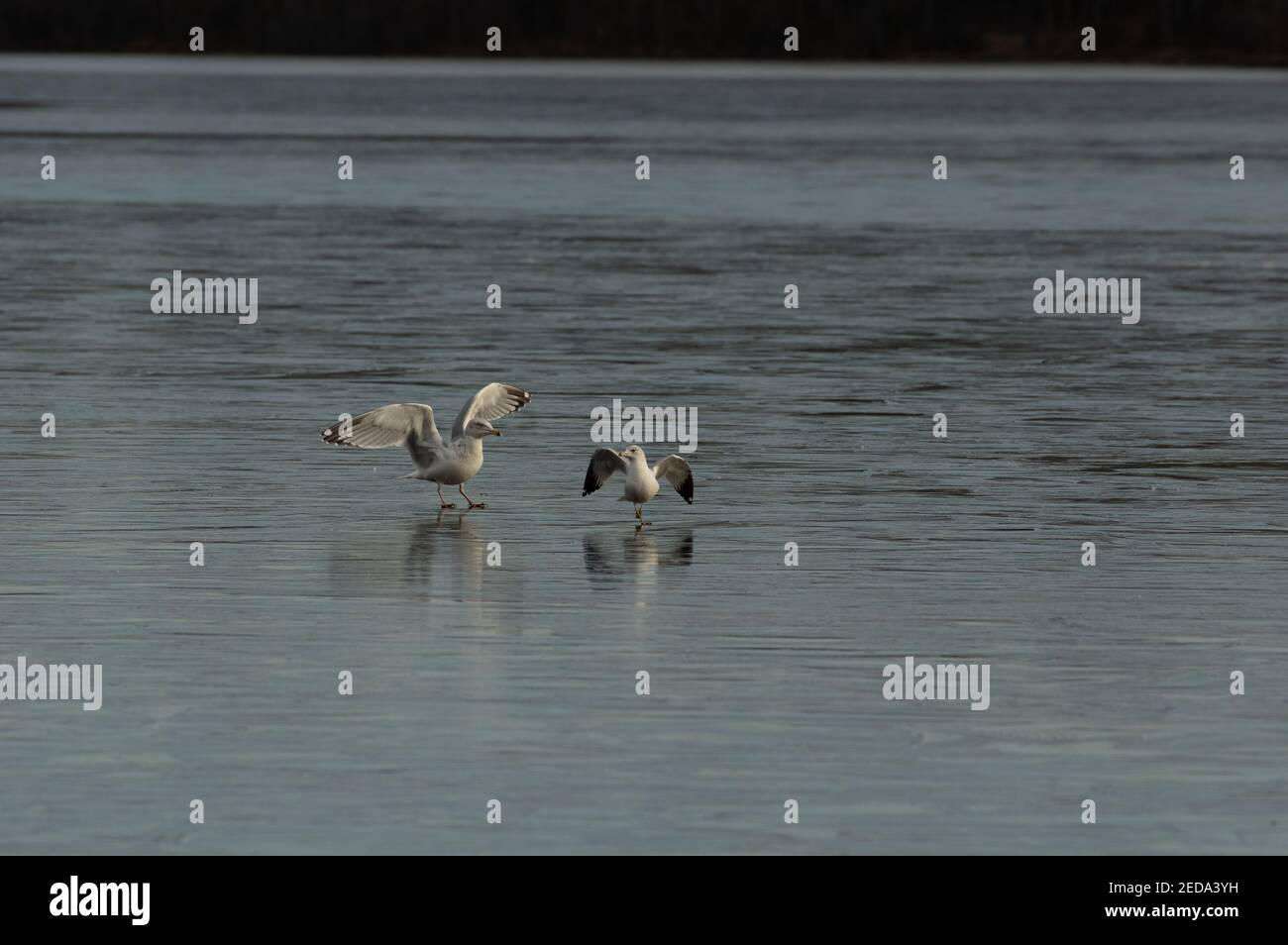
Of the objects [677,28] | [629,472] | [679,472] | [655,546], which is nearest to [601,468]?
[629,472]

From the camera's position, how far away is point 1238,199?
169 feet

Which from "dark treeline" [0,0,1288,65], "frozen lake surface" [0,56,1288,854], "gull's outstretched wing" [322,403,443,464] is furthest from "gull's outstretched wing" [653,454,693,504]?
"dark treeline" [0,0,1288,65]

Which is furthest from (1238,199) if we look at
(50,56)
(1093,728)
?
(50,56)

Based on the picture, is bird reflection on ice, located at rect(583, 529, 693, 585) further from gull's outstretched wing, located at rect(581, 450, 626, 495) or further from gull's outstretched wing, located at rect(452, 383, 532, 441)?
gull's outstretched wing, located at rect(452, 383, 532, 441)

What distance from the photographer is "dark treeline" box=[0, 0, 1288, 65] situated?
164 metres

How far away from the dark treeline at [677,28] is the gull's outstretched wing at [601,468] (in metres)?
149

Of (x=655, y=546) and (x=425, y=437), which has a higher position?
(x=425, y=437)

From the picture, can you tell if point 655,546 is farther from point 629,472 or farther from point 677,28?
point 677,28

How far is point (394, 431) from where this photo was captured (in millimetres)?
18219

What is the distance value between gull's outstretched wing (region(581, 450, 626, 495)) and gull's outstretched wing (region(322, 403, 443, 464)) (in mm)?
1200

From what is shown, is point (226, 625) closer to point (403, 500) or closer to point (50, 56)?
point (403, 500)

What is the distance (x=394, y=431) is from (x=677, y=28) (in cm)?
16207

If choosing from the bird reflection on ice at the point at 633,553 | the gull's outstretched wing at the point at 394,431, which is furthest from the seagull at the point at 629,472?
the gull's outstretched wing at the point at 394,431

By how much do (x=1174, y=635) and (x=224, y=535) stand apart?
5.85 m
